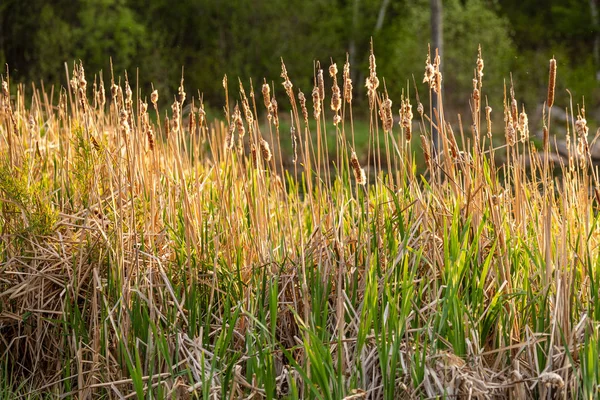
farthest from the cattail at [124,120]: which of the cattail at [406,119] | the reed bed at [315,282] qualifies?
the cattail at [406,119]

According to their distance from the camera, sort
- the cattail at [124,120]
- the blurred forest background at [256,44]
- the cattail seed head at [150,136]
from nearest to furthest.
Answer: the cattail at [124,120], the cattail seed head at [150,136], the blurred forest background at [256,44]

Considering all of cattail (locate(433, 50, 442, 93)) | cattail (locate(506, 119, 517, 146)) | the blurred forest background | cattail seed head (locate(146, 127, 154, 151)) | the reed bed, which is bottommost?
the reed bed

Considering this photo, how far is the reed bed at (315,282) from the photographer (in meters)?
2.49

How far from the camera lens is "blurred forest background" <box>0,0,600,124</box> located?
57.2ft

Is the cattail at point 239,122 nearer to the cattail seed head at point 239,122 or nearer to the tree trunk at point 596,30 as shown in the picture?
the cattail seed head at point 239,122

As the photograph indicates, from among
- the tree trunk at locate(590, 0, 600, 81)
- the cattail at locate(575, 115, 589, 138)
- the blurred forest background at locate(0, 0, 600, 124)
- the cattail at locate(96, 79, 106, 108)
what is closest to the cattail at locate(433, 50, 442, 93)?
the cattail at locate(575, 115, 589, 138)

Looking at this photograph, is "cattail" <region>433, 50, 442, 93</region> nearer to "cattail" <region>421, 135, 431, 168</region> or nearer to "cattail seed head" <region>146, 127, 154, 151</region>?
"cattail" <region>421, 135, 431, 168</region>

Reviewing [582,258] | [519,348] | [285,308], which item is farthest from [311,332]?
[582,258]

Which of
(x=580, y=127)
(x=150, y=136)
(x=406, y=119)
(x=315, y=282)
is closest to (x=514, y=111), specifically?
(x=580, y=127)

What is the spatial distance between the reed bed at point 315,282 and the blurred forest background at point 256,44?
12011 mm

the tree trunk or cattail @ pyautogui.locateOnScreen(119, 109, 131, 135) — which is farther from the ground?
the tree trunk

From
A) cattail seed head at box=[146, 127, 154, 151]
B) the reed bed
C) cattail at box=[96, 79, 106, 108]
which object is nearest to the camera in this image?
the reed bed

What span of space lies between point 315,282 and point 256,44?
708 inches

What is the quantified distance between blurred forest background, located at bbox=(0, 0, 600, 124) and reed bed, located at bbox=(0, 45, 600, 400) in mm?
12011
